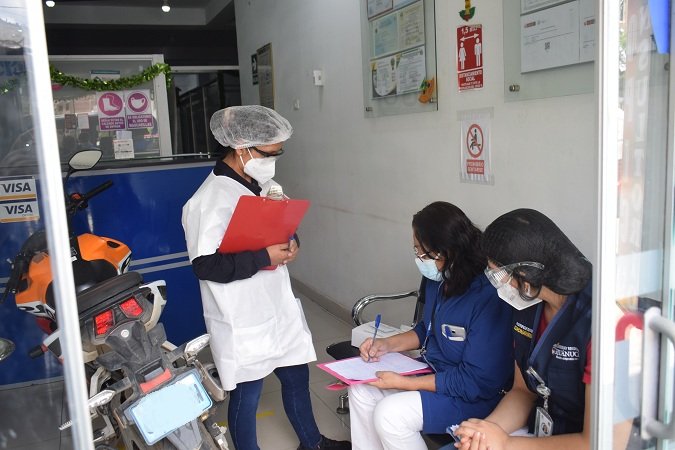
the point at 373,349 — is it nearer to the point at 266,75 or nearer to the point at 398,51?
the point at 398,51

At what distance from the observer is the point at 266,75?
17.6 feet

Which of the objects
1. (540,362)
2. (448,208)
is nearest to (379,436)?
(540,362)

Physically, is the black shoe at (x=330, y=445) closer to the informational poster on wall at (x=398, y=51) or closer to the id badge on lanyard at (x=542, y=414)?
the id badge on lanyard at (x=542, y=414)

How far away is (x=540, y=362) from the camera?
5.19ft

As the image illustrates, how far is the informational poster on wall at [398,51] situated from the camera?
2904mm

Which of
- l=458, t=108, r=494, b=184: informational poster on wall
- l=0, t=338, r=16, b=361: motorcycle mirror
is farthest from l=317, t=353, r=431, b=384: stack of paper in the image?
l=0, t=338, r=16, b=361: motorcycle mirror

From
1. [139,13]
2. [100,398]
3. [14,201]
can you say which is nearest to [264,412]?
[100,398]

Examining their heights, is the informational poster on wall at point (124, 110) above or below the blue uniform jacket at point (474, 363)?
above

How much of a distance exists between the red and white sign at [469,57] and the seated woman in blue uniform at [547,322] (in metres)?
1.09

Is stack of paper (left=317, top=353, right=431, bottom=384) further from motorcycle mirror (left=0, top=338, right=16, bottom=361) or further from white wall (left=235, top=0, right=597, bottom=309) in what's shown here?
motorcycle mirror (left=0, top=338, right=16, bottom=361)

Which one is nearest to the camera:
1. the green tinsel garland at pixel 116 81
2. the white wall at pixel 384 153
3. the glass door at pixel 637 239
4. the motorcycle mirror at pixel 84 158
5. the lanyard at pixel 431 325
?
the glass door at pixel 637 239

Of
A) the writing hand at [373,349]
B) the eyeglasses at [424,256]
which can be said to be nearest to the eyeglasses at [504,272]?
the eyeglasses at [424,256]

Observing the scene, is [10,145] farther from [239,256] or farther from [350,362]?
[350,362]

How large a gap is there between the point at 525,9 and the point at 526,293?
1.16 metres
